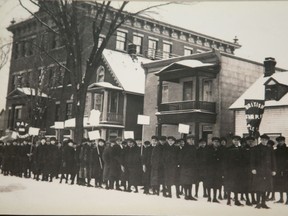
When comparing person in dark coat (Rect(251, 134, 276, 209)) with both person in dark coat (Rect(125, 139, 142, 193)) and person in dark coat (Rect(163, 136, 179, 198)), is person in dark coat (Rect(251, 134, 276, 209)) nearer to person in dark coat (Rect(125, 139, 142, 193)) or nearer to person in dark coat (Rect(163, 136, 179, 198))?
person in dark coat (Rect(163, 136, 179, 198))

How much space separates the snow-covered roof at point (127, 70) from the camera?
13570 mm

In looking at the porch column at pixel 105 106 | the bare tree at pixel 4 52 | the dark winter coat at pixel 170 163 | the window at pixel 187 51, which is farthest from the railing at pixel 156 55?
the dark winter coat at pixel 170 163

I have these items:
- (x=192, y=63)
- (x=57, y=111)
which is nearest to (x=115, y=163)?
(x=57, y=111)

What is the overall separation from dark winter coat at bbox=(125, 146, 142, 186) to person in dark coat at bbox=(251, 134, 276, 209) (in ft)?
8.19

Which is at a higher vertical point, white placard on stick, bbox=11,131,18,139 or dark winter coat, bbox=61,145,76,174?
white placard on stick, bbox=11,131,18,139

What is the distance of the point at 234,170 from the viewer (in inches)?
269

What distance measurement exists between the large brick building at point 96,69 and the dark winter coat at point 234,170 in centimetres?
231

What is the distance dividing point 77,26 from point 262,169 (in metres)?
5.31

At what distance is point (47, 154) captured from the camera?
9.52 meters

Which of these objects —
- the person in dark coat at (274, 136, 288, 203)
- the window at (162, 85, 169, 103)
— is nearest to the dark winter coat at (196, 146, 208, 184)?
the person in dark coat at (274, 136, 288, 203)

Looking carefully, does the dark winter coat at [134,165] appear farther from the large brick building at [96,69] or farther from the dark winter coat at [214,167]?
the large brick building at [96,69]

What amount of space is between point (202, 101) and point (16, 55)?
6.38m

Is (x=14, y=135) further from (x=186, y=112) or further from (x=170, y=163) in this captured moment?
(x=186, y=112)

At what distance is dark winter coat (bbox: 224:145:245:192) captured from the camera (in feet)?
22.2
